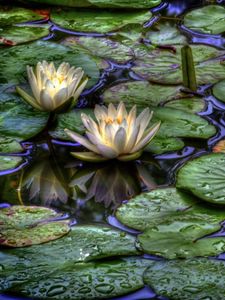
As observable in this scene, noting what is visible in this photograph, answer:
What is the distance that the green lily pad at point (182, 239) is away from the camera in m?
2.10

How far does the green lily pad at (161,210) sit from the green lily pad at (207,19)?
4.93 feet

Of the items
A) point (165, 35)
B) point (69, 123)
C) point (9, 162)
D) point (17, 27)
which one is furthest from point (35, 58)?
point (9, 162)

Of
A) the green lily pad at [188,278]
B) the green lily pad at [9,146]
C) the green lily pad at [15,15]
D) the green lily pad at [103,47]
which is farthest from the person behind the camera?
the green lily pad at [15,15]

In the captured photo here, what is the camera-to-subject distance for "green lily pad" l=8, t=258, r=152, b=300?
1.95 m

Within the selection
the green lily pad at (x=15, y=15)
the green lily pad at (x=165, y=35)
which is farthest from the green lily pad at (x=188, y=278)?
the green lily pad at (x=15, y=15)

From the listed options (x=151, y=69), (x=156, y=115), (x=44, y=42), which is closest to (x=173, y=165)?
(x=156, y=115)

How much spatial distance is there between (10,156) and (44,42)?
0.98 m

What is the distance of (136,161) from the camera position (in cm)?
265

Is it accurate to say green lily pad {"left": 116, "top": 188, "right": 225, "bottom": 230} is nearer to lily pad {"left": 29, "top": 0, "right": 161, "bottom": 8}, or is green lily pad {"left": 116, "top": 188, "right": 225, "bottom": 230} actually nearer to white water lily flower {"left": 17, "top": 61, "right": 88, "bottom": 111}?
white water lily flower {"left": 17, "top": 61, "right": 88, "bottom": 111}

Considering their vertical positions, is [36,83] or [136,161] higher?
[36,83]

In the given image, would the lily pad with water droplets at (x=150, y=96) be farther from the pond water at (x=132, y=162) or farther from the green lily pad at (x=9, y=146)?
the green lily pad at (x=9, y=146)

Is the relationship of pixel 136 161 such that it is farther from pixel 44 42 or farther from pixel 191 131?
pixel 44 42

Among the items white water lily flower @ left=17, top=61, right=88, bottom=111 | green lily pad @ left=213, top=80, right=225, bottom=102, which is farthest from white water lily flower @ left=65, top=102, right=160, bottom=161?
green lily pad @ left=213, top=80, right=225, bottom=102

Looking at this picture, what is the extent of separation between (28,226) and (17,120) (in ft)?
2.37
